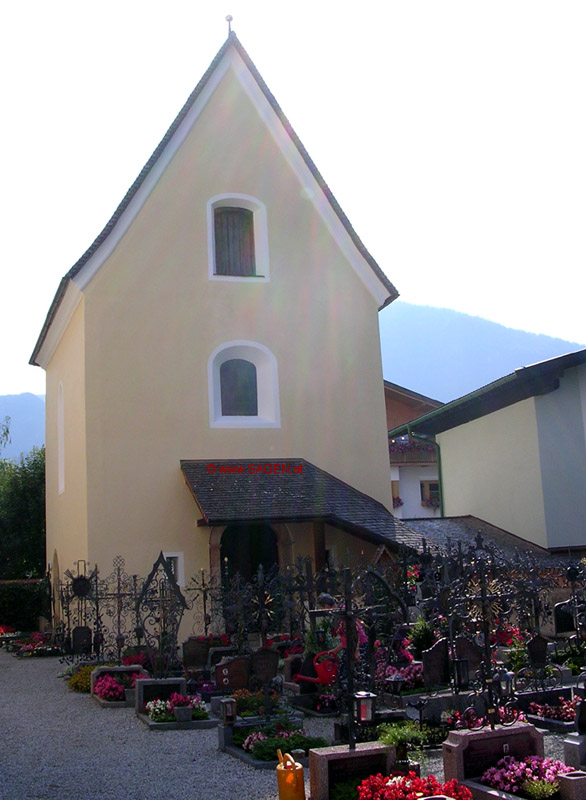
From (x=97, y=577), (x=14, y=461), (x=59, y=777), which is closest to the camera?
(x=59, y=777)

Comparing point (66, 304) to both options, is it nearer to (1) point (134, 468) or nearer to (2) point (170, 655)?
(1) point (134, 468)

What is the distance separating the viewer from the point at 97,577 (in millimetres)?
19266

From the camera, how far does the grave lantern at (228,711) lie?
35.9ft

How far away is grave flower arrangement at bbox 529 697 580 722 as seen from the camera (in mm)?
11227

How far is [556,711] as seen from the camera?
37.3 feet

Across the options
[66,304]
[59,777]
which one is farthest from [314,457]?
[59,777]

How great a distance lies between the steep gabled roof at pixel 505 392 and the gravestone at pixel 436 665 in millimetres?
10065

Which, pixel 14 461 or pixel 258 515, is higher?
pixel 14 461

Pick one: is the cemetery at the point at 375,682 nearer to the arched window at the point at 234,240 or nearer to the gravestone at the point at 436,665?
the gravestone at the point at 436,665

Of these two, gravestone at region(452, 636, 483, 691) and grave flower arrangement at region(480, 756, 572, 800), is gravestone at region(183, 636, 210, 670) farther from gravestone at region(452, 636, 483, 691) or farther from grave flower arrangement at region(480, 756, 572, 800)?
grave flower arrangement at region(480, 756, 572, 800)

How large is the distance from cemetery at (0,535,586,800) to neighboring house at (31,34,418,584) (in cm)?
200

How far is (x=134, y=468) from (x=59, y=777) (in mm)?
11265

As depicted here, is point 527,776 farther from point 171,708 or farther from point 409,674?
point 171,708

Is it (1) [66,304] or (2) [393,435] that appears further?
(2) [393,435]
